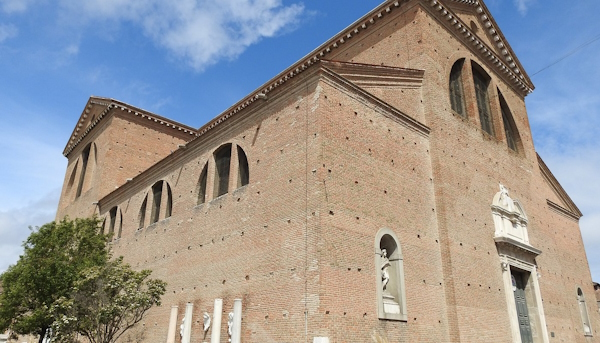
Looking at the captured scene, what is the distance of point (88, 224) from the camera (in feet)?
53.8

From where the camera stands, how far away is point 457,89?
16.0 meters

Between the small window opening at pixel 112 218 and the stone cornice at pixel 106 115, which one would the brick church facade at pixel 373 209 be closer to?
the small window opening at pixel 112 218

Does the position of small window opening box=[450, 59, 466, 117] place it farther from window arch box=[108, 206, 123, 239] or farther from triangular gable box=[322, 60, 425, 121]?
window arch box=[108, 206, 123, 239]

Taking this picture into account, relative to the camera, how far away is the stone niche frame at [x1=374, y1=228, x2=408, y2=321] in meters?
9.96

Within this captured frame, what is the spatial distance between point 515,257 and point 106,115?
21007 mm

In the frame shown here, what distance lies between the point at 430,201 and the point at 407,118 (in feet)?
8.08

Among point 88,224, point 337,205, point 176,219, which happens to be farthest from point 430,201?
point 88,224

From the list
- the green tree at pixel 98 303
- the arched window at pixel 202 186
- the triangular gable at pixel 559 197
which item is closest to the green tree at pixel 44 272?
the green tree at pixel 98 303

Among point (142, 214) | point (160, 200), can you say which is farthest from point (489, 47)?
point (142, 214)

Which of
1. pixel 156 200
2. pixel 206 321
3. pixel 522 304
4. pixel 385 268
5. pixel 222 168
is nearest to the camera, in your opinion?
pixel 385 268

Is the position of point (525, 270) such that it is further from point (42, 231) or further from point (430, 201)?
point (42, 231)

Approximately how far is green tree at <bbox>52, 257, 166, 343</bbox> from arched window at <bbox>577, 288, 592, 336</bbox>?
17219 mm

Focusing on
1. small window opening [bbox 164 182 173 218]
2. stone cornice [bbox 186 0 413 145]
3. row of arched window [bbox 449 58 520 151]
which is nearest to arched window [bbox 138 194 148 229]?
small window opening [bbox 164 182 173 218]

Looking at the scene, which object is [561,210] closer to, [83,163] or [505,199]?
[505,199]
